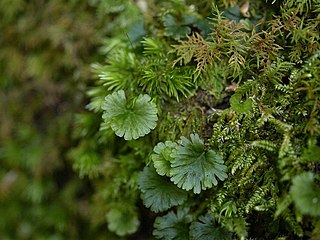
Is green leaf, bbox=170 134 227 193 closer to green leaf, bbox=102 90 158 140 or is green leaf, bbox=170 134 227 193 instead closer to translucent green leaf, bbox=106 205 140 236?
green leaf, bbox=102 90 158 140

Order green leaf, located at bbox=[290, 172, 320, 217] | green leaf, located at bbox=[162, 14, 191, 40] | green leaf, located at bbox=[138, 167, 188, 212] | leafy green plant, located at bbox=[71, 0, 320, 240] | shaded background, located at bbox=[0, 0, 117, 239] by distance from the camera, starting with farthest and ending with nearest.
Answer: shaded background, located at bbox=[0, 0, 117, 239]
green leaf, located at bbox=[162, 14, 191, 40]
green leaf, located at bbox=[138, 167, 188, 212]
leafy green plant, located at bbox=[71, 0, 320, 240]
green leaf, located at bbox=[290, 172, 320, 217]

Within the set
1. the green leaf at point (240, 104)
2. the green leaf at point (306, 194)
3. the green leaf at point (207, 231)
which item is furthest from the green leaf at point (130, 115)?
the green leaf at point (306, 194)

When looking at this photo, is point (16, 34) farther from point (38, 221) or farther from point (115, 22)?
point (38, 221)

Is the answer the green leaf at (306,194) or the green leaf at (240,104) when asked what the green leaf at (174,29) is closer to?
the green leaf at (240,104)

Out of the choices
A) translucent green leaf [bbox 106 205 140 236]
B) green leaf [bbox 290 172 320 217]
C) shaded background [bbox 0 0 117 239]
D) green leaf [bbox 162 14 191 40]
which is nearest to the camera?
green leaf [bbox 290 172 320 217]

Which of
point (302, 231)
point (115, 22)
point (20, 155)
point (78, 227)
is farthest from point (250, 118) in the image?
point (20, 155)

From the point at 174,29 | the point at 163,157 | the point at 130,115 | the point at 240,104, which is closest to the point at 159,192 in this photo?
the point at 163,157

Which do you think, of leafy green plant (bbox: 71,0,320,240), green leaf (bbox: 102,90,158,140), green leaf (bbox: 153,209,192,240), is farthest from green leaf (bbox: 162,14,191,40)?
green leaf (bbox: 153,209,192,240)
